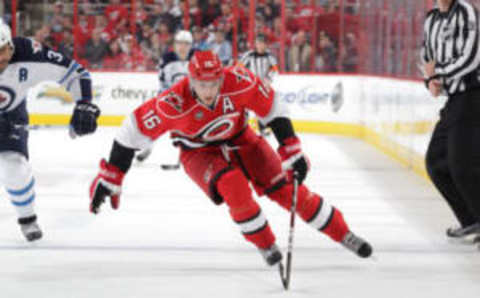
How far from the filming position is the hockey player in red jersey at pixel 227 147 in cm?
329

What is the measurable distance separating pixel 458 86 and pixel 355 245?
1.00m

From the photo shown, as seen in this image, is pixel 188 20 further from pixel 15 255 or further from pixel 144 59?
pixel 15 255

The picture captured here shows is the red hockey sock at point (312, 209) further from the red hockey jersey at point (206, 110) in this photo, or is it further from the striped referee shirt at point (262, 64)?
the striped referee shirt at point (262, 64)

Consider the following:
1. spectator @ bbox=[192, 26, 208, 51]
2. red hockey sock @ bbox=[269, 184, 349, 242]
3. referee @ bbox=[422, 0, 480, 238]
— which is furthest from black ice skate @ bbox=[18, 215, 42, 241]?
spectator @ bbox=[192, 26, 208, 51]

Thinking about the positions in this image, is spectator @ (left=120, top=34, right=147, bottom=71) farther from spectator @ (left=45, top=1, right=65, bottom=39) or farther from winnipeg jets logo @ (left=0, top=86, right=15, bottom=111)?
winnipeg jets logo @ (left=0, top=86, right=15, bottom=111)

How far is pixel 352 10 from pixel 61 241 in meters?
8.81

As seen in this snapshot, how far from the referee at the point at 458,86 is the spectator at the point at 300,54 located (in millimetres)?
7771

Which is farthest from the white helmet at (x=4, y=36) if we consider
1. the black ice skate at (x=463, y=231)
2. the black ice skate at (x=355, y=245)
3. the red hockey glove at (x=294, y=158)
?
the black ice skate at (x=463, y=231)

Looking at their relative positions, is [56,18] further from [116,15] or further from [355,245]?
[355,245]

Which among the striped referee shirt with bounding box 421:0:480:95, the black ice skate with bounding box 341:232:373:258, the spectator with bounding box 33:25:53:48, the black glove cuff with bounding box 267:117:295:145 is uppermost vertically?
the striped referee shirt with bounding box 421:0:480:95

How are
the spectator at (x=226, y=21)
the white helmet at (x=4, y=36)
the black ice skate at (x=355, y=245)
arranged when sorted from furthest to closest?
the spectator at (x=226, y=21) → the white helmet at (x=4, y=36) → the black ice skate at (x=355, y=245)

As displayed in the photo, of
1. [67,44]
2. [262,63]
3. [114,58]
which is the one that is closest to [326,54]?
[262,63]

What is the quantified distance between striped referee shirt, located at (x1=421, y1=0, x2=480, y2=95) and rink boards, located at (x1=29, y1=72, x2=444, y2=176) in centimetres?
416

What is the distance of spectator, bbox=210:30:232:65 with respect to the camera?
12.2 metres
